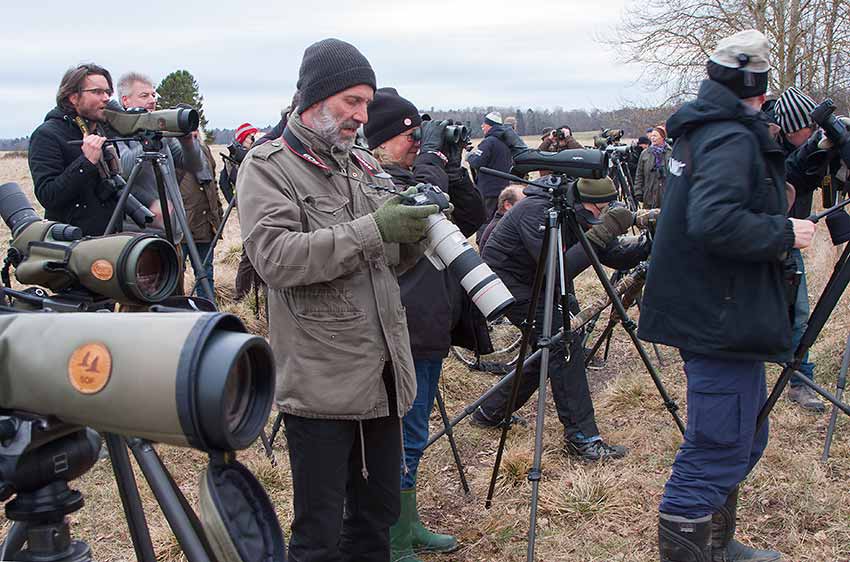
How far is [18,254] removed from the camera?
1.83m

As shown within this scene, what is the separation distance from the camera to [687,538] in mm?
2723

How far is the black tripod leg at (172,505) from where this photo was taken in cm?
129

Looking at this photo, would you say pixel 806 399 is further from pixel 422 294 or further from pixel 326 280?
pixel 326 280

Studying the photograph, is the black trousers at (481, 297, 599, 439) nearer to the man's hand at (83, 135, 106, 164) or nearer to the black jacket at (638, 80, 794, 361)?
the black jacket at (638, 80, 794, 361)

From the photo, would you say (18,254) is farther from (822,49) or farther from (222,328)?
(822,49)

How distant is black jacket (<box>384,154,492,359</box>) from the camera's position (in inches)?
126

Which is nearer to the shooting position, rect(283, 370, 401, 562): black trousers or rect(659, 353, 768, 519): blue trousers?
rect(283, 370, 401, 562): black trousers

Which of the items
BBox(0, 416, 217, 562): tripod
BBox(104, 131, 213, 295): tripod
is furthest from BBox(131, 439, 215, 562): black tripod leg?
BBox(104, 131, 213, 295): tripod

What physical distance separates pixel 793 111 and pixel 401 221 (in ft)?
9.14

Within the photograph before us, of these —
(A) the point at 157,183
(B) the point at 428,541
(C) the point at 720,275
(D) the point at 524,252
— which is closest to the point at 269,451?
(B) the point at 428,541

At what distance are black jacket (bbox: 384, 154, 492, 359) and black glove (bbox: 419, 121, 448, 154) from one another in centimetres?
Result: 3

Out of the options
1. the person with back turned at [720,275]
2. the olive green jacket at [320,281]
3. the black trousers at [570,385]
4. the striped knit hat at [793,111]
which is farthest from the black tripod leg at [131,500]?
the striped knit hat at [793,111]

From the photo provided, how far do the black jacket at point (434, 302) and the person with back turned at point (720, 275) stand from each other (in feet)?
2.73

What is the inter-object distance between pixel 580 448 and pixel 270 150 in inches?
106
